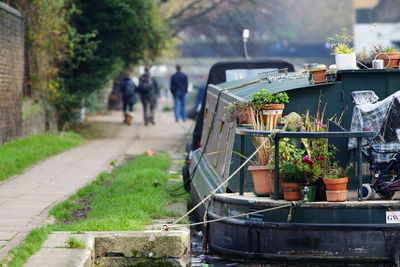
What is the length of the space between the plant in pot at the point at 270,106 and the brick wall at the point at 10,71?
29.0 ft

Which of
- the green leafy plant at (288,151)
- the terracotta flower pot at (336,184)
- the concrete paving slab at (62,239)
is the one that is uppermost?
the green leafy plant at (288,151)

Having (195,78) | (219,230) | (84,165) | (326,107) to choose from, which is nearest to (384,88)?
(326,107)

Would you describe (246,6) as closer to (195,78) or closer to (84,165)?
(84,165)

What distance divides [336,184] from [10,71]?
36.7ft

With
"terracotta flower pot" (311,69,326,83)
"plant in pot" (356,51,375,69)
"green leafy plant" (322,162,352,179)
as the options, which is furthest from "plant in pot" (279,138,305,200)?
"plant in pot" (356,51,375,69)

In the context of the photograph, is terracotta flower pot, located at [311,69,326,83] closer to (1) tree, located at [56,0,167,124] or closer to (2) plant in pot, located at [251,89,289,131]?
(2) plant in pot, located at [251,89,289,131]

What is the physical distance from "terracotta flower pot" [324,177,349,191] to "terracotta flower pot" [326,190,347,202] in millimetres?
30

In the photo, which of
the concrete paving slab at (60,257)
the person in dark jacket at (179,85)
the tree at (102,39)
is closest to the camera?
the concrete paving slab at (60,257)

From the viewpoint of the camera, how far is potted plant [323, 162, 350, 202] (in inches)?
352

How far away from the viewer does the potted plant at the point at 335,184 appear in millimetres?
8953

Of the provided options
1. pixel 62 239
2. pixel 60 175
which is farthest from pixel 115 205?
pixel 60 175

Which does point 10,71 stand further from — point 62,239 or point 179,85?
point 179,85

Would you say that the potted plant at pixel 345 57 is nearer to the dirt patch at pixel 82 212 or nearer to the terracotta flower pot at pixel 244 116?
the terracotta flower pot at pixel 244 116

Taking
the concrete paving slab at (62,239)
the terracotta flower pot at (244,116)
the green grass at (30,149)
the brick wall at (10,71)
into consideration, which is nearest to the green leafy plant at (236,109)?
the terracotta flower pot at (244,116)
